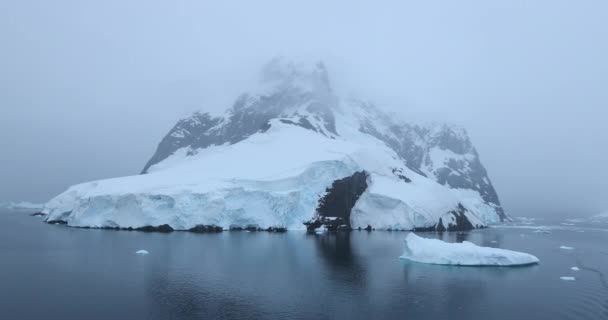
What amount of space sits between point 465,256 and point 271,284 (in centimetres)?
1767

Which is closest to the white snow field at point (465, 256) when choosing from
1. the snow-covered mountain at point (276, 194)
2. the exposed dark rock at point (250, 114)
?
the snow-covered mountain at point (276, 194)

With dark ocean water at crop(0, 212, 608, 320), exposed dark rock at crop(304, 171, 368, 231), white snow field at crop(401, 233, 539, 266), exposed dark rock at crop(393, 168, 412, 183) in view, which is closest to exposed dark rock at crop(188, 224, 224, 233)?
exposed dark rock at crop(304, 171, 368, 231)

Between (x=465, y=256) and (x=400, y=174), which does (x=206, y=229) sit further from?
(x=400, y=174)

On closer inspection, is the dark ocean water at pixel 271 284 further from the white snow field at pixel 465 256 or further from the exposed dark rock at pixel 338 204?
the exposed dark rock at pixel 338 204

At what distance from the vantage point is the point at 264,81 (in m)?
137

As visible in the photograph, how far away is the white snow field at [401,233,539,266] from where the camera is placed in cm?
A: 3619

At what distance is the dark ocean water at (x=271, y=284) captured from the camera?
21734 mm

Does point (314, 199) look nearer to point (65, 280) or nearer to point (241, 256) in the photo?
point (241, 256)

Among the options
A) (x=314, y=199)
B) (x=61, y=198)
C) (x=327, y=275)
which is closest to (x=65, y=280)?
(x=327, y=275)

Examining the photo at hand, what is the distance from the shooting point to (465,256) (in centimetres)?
3622

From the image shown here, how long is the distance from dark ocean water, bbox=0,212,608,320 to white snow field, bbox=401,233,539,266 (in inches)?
46.9

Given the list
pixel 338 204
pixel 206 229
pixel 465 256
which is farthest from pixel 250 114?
pixel 465 256

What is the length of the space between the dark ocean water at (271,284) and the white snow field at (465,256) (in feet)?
3.91

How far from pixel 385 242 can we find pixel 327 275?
2217 centimetres
